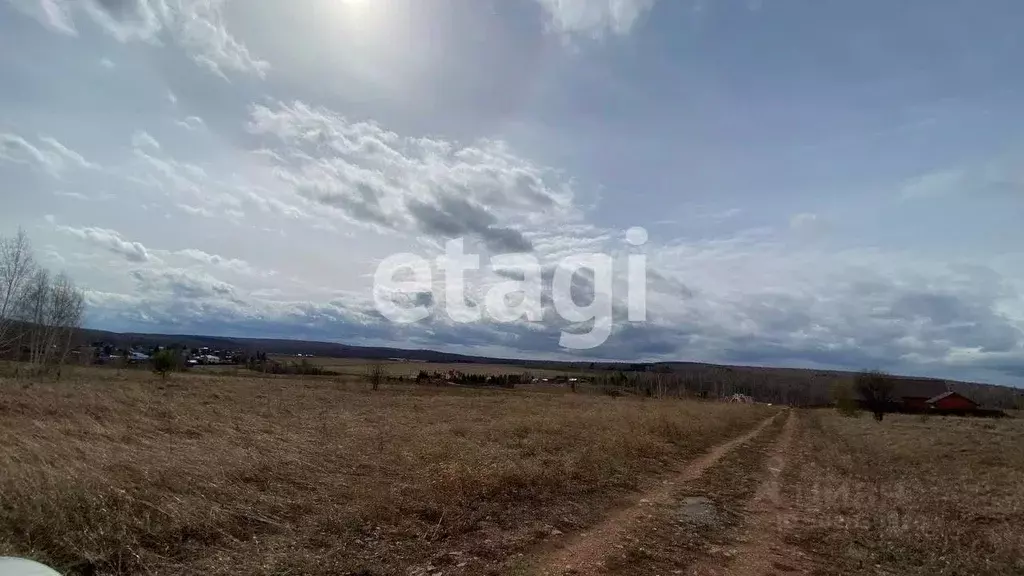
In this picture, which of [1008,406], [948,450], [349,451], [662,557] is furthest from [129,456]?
[1008,406]

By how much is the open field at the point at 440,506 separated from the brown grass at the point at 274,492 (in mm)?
40

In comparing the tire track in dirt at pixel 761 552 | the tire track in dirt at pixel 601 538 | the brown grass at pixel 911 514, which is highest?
the brown grass at pixel 911 514

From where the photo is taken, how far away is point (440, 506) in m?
10.5

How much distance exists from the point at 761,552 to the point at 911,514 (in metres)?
5.13

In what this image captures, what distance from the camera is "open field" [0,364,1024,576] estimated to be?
24.8 ft

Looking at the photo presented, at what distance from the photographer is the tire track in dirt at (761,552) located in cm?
799

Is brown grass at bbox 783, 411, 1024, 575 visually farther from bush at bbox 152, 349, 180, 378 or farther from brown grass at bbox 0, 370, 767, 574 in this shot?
bush at bbox 152, 349, 180, 378

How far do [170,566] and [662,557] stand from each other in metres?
6.76

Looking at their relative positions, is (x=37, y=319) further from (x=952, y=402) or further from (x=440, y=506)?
(x=952, y=402)

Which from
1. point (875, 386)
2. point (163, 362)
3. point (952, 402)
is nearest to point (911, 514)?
point (163, 362)

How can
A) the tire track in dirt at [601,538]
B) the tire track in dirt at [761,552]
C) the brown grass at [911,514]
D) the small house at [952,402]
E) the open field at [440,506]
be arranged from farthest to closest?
the small house at [952,402]
the brown grass at [911,514]
the tire track in dirt at [761,552]
the tire track in dirt at [601,538]
the open field at [440,506]

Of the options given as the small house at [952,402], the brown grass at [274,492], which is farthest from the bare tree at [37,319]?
the small house at [952,402]

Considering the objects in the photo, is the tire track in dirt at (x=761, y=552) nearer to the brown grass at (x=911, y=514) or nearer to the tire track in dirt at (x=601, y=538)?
the brown grass at (x=911, y=514)

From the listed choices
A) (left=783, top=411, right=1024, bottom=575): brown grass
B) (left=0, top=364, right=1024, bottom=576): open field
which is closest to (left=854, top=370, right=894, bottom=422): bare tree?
(left=783, top=411, right=1024, bottom=575): brown grass
